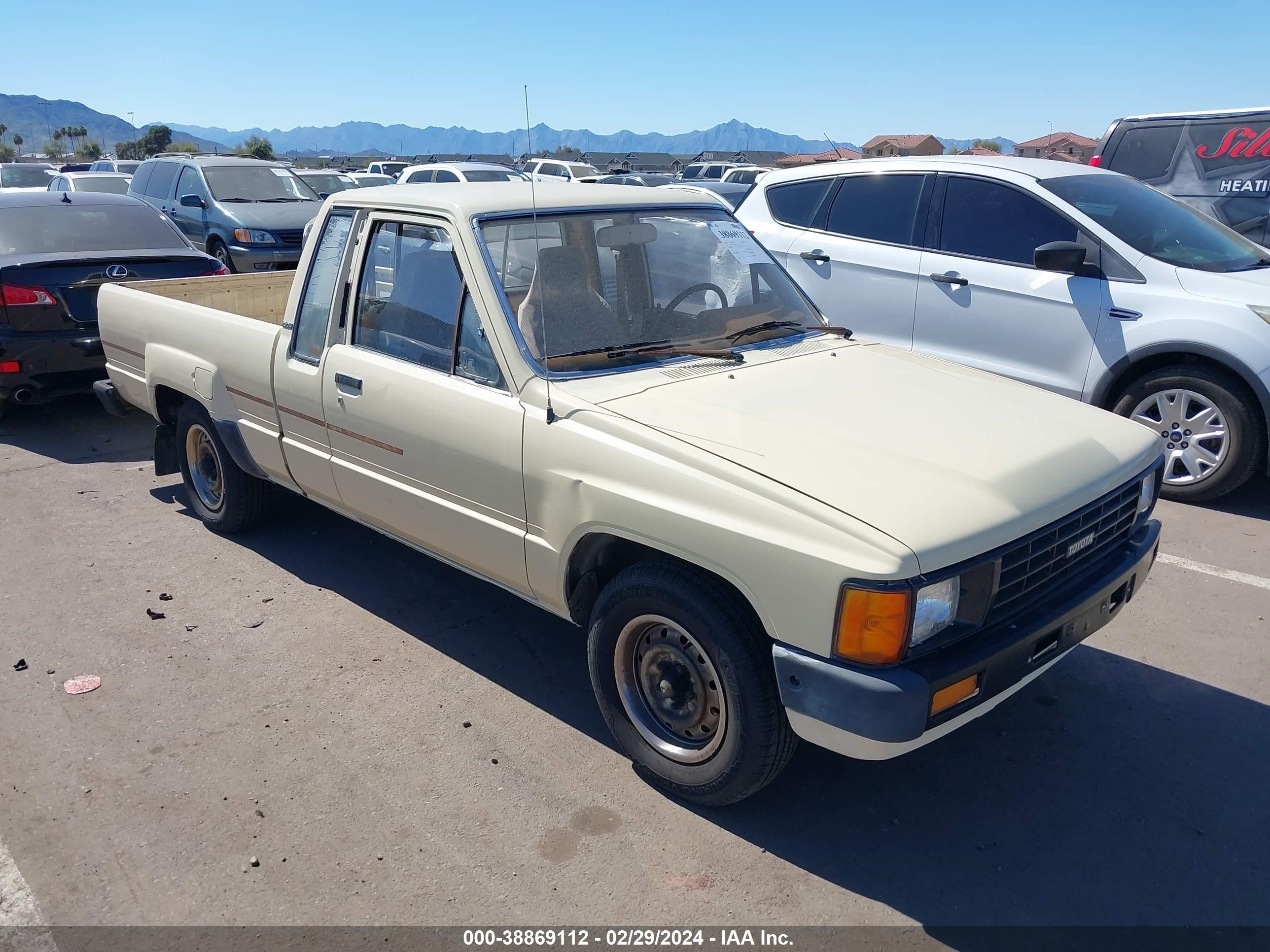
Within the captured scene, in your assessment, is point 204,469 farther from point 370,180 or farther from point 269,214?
point 370,180

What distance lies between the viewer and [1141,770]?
137 inches

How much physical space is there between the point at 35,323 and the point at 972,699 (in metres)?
6.94

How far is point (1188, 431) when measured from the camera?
5.95m

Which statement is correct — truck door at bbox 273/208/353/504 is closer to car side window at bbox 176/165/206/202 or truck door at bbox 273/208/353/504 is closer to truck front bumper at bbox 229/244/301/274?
truck front bumper at bbox 229/244/301/274

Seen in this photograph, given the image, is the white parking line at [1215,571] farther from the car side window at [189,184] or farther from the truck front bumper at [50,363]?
the car side window at [189,184]

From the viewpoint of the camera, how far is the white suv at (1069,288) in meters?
5.79

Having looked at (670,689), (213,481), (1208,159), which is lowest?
(213,481)

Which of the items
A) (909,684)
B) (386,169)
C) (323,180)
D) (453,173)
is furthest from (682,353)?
(386,169)

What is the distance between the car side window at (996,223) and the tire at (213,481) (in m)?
4.65

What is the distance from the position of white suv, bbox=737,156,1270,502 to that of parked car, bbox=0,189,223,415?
16.6 feet

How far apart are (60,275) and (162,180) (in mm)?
8539

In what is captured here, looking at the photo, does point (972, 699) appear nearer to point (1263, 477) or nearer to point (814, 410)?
point (814, 410)

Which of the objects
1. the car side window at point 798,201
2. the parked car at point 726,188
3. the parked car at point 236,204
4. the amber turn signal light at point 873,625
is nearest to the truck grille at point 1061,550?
the amber turn signal light at point 873,625

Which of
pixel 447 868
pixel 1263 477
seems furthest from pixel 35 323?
pixel 1263 477
